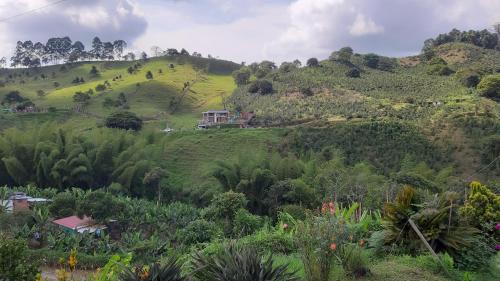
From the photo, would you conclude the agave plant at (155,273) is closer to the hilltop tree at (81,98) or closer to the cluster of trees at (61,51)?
the hilltop tree at (81,98)

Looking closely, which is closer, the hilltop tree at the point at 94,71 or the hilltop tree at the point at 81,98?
the hilltop tree at the point at 81,98

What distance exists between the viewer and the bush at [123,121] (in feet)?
137

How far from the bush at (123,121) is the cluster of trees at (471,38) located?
41746mm

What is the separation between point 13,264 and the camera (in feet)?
14.8

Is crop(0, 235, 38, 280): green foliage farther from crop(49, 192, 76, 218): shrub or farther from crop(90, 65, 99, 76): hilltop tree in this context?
crop(90, 65, 99, 76): hilltop tree

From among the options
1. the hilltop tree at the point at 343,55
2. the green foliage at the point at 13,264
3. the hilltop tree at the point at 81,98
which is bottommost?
the hilltop tree at the point at 81,98

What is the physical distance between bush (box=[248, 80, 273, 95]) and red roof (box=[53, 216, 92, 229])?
101ft

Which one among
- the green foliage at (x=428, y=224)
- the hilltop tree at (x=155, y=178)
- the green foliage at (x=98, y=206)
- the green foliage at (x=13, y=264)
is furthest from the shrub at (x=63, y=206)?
the green foliage at (x=428, y=224)

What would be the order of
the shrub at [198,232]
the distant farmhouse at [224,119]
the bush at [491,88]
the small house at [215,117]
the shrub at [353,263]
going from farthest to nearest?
the small house at [215,117], the distant farmhouse at [224,119], the bush at [491,88], the shrub at [198,232], the shrub at [353,263]

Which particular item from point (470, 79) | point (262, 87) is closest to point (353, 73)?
point (262, 87)

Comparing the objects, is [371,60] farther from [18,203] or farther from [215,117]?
[18,203]

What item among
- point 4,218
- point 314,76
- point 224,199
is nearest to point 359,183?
Answer: point 224,199

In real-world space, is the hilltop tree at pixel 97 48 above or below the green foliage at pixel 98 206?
above

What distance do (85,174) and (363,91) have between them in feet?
89.4
